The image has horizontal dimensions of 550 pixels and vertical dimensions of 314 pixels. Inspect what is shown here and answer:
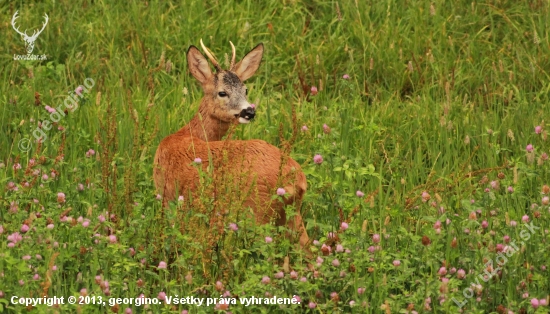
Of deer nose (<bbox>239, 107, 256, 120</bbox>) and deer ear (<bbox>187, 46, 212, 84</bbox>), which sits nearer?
deer nose (<bbox>239, 107, 256, 120</bbox>)

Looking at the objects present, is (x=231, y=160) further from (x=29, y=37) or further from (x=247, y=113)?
(x=29, y=37)

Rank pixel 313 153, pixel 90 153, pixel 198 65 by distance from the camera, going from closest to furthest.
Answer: pixel 90 153 → pixel 313 153 → pixel 198 65

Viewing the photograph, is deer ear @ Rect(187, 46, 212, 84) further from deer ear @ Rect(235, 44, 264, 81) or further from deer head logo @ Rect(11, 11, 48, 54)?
deer head logo @ Rect(11, 11, 48, 54)

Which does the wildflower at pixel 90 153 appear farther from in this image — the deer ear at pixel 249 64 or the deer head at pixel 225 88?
the deer ear at pixel 249 64

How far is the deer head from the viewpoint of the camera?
23.9ft

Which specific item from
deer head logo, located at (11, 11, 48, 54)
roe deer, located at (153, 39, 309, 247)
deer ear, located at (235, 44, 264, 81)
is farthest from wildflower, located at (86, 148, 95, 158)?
deer head logo, located at (11, 11, 48, 54)

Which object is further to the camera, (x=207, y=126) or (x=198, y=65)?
(x=198, y=65)

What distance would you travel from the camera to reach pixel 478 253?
541 centimetres

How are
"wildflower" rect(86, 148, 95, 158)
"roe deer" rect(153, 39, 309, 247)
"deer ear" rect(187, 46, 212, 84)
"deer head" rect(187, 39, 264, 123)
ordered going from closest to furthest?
"roe deer" rect(153, 39, 309, 247) < "wildflower" rect(86, 148, 95, 158) < "deer head" rect(187, 39, 264, 123) < "deer ear" rect(187, 46, 212, 84)

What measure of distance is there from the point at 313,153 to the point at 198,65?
0.98m

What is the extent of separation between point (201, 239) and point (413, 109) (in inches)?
124

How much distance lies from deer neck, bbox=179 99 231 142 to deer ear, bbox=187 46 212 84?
213mm

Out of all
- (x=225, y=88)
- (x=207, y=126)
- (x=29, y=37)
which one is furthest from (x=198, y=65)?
(x=29, y=37)

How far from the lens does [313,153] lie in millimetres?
7254
